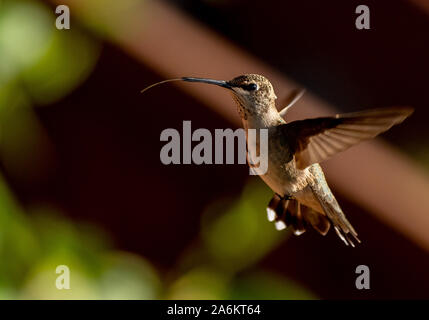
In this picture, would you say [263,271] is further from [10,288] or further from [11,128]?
[11,128]

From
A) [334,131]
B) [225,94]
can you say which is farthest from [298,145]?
[225,94]

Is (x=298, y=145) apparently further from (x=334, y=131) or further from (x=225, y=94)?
(x=225, y=94)

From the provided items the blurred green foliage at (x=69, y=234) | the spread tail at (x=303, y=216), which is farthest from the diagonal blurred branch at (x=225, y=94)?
the spread tail at (x=303, y=216)

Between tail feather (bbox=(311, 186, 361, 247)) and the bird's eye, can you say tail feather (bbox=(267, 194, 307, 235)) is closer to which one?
tail feather (bbox=(311, 186, 361, 247))

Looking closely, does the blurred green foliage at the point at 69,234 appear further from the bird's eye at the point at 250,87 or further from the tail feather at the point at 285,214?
the bird's eye at the point at 250,87

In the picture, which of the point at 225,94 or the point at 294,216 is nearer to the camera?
the point at 294,216

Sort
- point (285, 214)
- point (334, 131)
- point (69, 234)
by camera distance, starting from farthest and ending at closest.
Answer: point (69, 234), point (285, 214), point (334, 131)

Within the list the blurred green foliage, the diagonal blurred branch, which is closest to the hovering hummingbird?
the blurred green foliage

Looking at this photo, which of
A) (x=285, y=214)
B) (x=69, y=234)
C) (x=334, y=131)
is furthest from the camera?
(x=69, y=234)

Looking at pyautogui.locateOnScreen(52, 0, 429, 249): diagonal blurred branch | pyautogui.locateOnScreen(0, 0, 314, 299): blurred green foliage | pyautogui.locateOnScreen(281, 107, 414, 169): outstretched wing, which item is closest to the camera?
pyautogui.locateOnScreen(281, 107, 414, 169): outstretched wing
